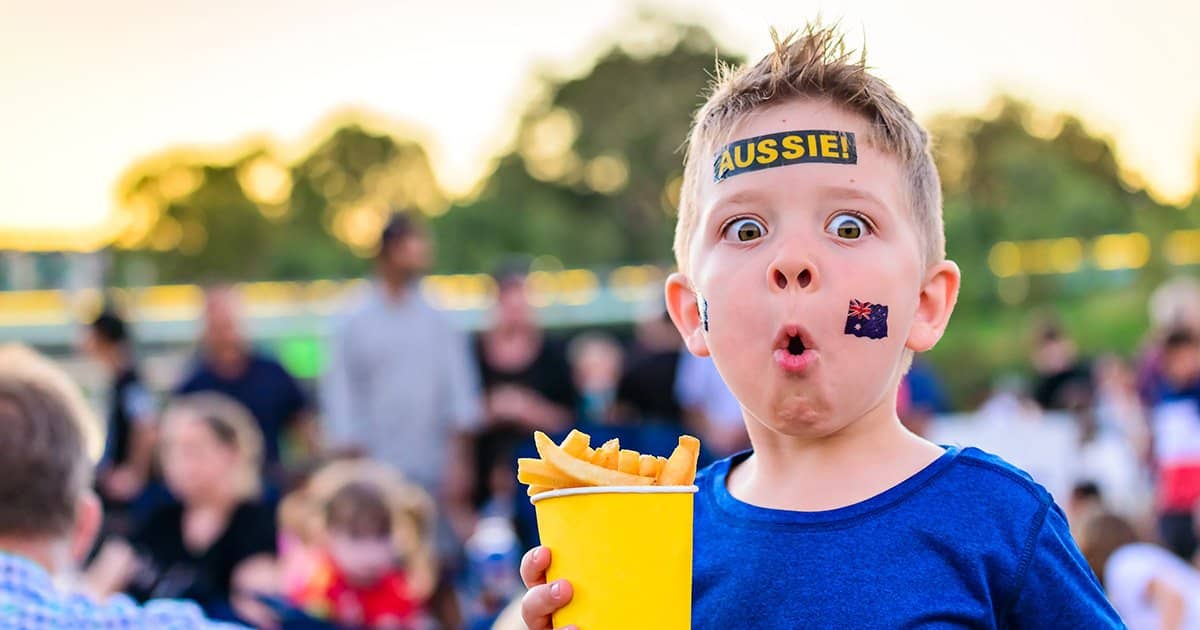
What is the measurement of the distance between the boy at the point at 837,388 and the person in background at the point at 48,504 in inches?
46.7

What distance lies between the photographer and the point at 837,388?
161 centimetres

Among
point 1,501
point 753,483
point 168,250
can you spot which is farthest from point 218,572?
point 168,250

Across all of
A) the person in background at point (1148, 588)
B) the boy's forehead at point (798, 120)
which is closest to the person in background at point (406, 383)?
the person in background at point (1148, 588)

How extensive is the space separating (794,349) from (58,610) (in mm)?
1577

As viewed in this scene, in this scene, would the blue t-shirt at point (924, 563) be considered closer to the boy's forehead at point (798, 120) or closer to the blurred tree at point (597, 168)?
the boy's forehead at point (798, 120)

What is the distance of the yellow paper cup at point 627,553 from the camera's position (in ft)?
4.80

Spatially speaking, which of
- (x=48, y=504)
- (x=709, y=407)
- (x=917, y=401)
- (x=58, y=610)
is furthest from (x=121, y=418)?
(x=58, y=610)

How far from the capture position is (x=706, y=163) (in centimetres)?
177

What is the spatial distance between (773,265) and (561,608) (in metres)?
0.51

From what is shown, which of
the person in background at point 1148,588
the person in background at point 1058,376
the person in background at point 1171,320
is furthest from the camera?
the person in background at point 1058,376

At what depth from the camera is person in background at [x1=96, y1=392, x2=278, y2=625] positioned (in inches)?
210

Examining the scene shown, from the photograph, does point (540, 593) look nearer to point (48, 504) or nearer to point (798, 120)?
point (798, 120)

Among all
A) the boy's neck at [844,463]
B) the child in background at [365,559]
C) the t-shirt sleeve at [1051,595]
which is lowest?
the child in background at [365,559]

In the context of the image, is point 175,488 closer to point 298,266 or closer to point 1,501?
point 1,501
